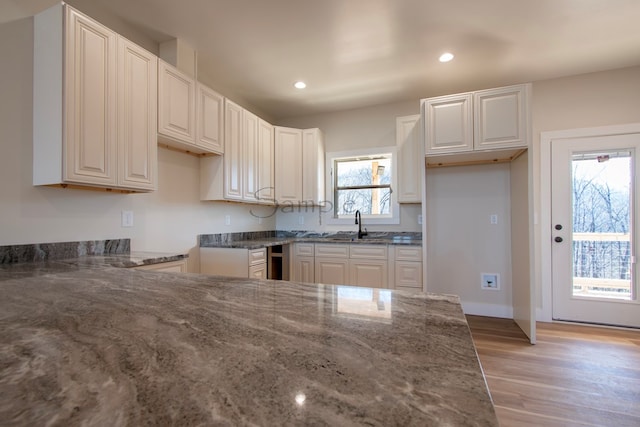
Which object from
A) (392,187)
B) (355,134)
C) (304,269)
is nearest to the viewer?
(304,269)

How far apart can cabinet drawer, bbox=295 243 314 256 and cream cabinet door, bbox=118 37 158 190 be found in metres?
1.78

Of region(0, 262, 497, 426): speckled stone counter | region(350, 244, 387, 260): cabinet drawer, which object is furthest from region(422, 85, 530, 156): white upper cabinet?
region(0, 262, 497, 426): speckled stone counter

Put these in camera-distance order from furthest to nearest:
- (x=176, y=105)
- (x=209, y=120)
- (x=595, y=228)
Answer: (x=595, y=228)
(x=209, y=120)
(x=176, y=105)

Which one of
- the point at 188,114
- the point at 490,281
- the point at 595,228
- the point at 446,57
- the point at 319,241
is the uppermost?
the point at 446,57

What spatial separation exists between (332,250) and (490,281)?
1.80 meters

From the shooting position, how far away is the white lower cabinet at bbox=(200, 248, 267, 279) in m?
2.78

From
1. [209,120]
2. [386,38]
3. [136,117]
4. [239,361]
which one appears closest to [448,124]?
[386,38]

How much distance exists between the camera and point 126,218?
2.25m

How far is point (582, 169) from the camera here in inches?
121

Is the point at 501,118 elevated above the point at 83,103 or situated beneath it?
elevated above

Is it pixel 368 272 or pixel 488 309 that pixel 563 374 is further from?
pixel 368 272

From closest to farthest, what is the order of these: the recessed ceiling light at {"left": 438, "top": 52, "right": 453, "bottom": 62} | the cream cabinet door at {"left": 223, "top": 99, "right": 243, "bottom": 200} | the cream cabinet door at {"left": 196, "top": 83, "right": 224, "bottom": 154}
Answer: the cream cabinet door at {"left": 196, "top": 83, "right": 224, "bottom": 154} → the recessed ceiling light at {"left": 438, "top": 52, "right": 453, "bottom": 62} → the cream cabinet door at {"left": 223, "top": 99, "right": 243, "bottom": 200}

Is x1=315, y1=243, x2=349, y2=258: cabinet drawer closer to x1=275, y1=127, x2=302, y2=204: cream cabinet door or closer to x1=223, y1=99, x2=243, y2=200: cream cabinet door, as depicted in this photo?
x1=275, y1=127, x2=302, y2=204: cream cabinet door

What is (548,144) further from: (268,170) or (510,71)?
(268,170)
